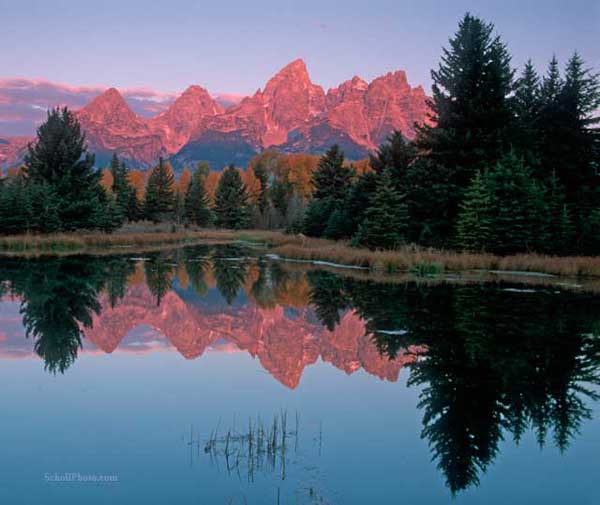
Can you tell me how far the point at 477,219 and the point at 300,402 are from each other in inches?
874

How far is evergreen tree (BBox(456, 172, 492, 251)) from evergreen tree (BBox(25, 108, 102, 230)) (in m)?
29.3

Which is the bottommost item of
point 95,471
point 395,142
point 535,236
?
point 95,471

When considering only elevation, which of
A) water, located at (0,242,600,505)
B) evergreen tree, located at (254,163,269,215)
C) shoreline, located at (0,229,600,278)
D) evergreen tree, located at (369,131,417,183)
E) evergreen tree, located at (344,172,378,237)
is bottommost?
water, located at (0,242,600,505)

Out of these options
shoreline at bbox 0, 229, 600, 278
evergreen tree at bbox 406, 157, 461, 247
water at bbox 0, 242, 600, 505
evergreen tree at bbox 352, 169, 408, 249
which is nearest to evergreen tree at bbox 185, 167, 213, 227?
shoreline at bbox 0, 229, 600, 278

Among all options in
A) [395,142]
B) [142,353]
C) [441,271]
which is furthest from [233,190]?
[142,353]

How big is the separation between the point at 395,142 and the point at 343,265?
13.3 meters

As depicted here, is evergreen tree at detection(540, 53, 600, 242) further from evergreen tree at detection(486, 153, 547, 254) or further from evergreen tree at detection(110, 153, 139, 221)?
evergreen tree at detection(110, 153, 139, 221)

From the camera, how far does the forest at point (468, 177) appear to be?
28.3 m

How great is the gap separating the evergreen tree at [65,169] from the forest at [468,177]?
0.30 feet

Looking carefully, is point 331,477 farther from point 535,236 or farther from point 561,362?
point 535,236

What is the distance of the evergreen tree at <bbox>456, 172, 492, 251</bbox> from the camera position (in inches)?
1085

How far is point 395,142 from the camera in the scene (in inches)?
1543

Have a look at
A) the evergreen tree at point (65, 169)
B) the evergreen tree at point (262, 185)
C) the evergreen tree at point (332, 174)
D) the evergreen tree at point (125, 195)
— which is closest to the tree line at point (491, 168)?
the evergreen tree at point (332, 174)

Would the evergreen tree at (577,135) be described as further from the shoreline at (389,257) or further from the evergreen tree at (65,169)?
the evergreen tree at (65,169)
